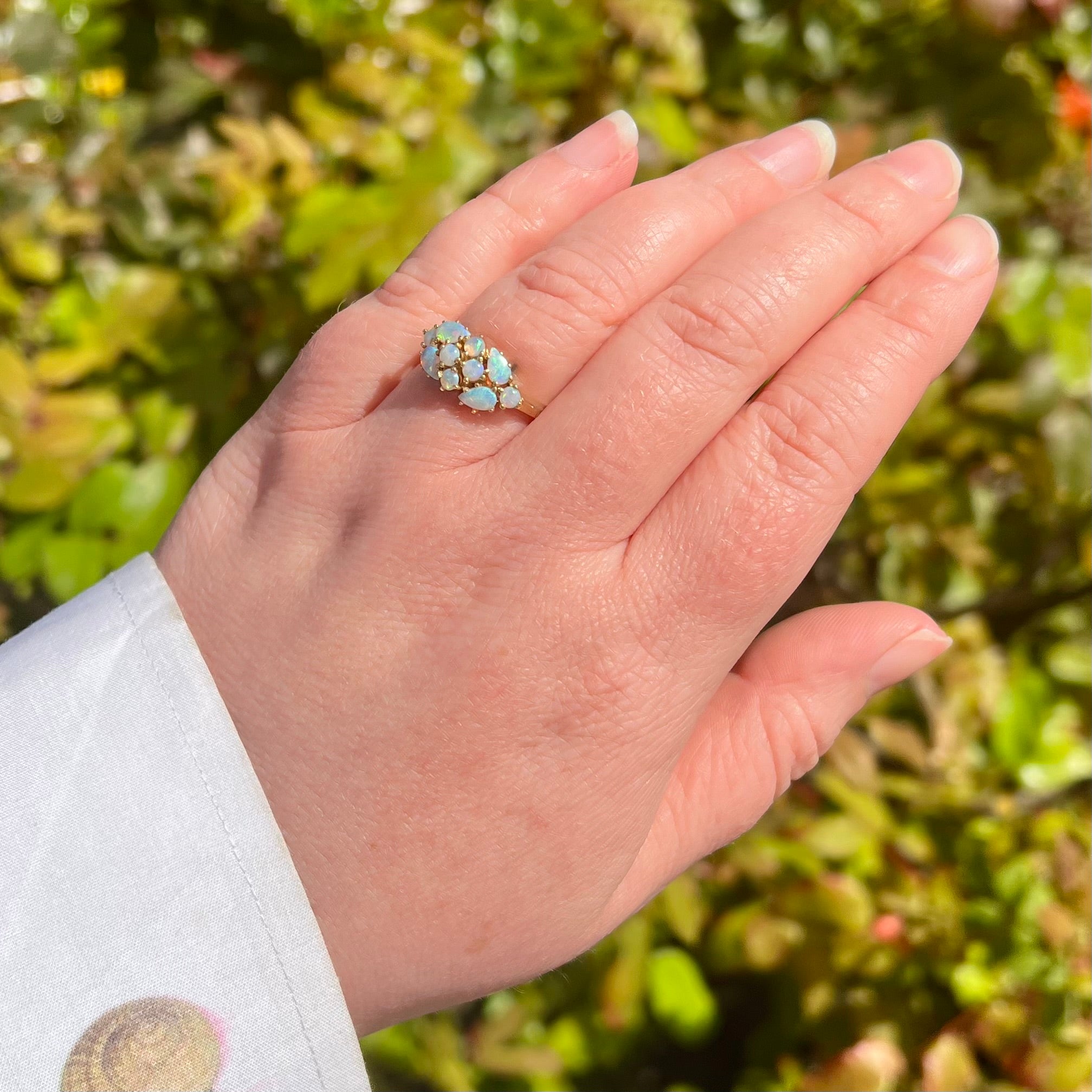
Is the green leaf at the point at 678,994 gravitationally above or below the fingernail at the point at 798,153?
below

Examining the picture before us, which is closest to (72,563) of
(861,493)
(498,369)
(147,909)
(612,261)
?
(147,909)

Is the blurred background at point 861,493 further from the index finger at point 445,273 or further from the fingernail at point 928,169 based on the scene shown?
the fingernail at point 928,169

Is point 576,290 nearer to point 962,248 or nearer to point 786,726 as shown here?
point 962,248

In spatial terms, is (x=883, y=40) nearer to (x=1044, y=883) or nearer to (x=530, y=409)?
(x=530, y=409)

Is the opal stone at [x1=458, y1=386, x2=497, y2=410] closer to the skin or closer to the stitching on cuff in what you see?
the skin

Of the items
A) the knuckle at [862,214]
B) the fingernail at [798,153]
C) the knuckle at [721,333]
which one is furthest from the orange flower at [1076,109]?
the knuckle at [721,333]

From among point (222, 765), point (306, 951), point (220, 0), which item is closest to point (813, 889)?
point (306, 951)
